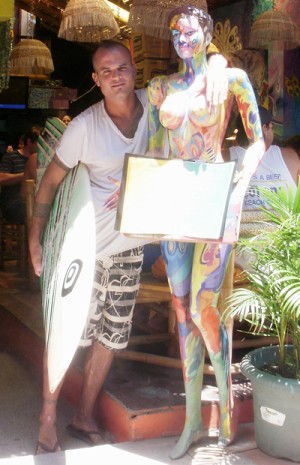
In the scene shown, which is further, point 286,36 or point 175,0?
point 286,36

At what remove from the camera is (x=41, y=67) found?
30.5 ft

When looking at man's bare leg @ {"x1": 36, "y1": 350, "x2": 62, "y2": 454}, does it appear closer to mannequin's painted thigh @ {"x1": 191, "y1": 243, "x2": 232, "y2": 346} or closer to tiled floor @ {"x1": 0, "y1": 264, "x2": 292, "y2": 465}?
tiled floor @ {"x1": 0, "y1": 264, "x2": 292, "y2": 465}

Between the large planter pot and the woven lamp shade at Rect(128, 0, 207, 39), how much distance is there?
345 centimetres

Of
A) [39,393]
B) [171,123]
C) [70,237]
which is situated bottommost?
[39,393]

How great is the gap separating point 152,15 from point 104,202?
2925mm

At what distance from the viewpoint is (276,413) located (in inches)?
118

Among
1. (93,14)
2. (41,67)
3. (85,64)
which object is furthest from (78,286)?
(85,64)

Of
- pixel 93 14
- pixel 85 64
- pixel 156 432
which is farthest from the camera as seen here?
pixel 85 64

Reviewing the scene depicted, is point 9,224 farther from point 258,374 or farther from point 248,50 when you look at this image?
point 258,374

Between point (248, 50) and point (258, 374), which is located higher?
point (248, 50)

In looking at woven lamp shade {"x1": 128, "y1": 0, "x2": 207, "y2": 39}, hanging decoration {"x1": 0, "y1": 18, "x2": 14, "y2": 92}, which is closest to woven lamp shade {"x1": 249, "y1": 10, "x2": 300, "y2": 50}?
woven lamp shade {"x1": 128, "y1": 0, "x2": 207, "y2": 39}

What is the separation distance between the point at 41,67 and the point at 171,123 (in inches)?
265

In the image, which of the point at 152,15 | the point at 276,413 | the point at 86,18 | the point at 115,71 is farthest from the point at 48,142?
the point at 86,18

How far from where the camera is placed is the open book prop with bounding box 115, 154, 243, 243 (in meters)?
2.73
